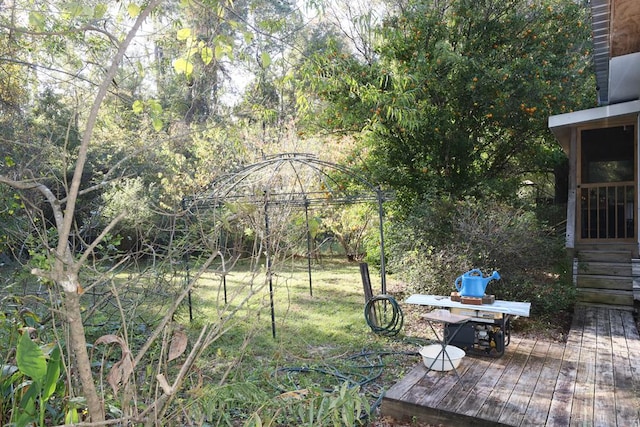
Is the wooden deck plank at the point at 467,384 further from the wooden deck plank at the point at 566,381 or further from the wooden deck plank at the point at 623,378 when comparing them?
the wooden deck plank at the point at 623,378

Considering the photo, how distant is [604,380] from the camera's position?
385 centimetres

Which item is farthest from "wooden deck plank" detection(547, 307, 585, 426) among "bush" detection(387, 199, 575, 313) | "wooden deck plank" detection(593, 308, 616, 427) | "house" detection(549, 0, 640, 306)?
"house" detection(549, 0, 640, 306)

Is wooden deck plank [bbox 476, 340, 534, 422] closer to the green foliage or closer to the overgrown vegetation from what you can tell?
the overgrown vegetation

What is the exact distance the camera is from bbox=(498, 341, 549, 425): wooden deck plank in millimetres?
3182

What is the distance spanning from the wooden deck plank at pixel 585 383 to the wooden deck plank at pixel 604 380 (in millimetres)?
33

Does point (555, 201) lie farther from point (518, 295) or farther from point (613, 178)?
point (518, 295)

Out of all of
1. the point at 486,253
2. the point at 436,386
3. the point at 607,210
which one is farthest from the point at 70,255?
the point at 607,210

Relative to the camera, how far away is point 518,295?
239 inches

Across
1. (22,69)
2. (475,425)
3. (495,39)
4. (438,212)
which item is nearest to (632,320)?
(438,212)

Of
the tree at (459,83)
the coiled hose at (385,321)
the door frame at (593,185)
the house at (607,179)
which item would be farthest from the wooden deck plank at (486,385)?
the door frame at (593,185)

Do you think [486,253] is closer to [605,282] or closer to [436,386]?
[605,282]

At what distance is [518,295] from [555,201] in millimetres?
9137

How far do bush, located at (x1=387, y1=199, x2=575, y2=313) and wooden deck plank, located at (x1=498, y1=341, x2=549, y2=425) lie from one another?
1388 mm

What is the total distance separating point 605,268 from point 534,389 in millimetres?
4324
